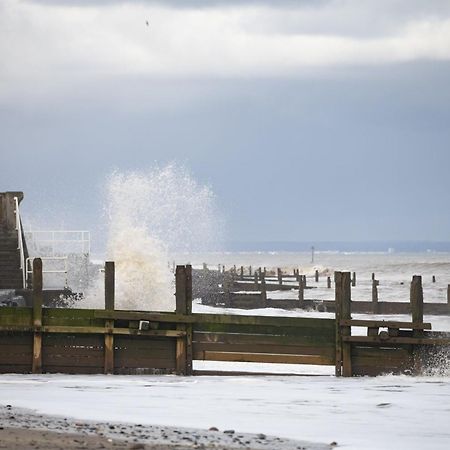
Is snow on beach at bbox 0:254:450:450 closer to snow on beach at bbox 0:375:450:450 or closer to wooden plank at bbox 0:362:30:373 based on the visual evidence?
snow on beach at bbox 0:375:450:450

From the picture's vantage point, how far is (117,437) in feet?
49.9

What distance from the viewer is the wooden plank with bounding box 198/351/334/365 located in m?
22.5

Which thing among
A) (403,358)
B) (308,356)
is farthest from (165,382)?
(403,358)

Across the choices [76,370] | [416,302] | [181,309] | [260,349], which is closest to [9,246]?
[76,370]

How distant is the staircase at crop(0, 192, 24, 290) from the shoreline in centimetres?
1823

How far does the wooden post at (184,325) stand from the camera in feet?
73.8

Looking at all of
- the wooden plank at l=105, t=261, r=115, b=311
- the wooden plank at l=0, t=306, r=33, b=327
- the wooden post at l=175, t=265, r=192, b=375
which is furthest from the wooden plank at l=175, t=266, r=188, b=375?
the wooden plank at l=0, t=306, r=33, b=327

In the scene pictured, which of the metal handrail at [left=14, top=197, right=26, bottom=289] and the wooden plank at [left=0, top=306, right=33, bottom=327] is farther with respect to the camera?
the metal handrail at [left=14, top=197, right=26, bottom=289]

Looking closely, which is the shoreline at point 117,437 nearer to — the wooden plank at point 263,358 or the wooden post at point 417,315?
the wooden plank at point 263,358

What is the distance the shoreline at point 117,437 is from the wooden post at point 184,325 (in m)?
5.88

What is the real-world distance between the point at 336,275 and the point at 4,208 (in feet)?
53.2

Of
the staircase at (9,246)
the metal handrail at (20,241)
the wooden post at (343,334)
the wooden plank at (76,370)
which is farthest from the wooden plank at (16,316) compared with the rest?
the metal handrail at (20,241)

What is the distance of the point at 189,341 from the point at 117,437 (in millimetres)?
7400

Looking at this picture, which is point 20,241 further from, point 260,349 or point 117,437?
point 117,437
